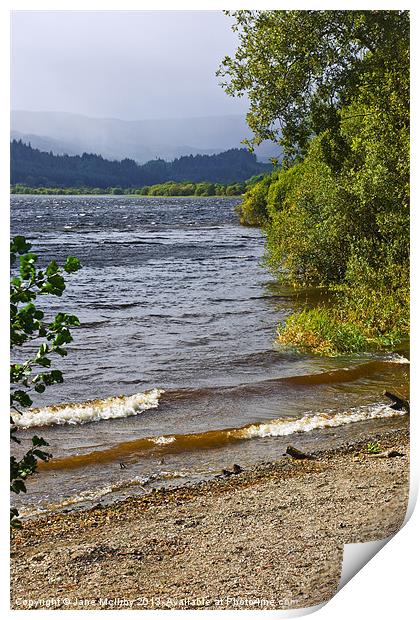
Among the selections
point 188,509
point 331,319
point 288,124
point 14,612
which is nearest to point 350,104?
point 288,124

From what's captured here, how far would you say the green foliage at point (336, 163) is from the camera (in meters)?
5.54

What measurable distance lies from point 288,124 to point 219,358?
5.90 feet

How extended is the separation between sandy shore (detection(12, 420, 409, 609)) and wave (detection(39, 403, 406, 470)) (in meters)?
0.26

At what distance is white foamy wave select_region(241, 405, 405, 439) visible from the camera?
589cm

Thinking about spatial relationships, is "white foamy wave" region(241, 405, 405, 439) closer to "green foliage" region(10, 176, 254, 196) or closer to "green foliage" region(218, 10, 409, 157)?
"green foliage" region(10, 176, 254, 196)

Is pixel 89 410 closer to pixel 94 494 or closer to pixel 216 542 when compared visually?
pixel 94 494

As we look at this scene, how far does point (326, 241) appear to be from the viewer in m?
5.84

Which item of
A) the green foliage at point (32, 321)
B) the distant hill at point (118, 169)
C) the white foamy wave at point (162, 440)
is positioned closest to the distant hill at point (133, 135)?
the distant hill at point (118, 169)

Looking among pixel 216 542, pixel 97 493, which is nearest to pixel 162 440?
pixel 97 493

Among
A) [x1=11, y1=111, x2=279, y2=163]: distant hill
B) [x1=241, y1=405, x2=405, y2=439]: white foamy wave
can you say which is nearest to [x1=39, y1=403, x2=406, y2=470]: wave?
[x1=241, y1=405, x2=405, y2=439]: white foamy wave

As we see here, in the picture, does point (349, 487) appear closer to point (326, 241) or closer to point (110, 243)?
point (326, 241)

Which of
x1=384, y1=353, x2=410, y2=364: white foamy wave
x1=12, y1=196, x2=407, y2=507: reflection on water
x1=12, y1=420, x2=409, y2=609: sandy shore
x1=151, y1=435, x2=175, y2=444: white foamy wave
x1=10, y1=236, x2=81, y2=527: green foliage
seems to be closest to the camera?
x1=10, y1=236, x2=81, y2=527: green foliage

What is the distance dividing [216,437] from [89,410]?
0.89 metres

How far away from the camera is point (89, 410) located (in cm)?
539
